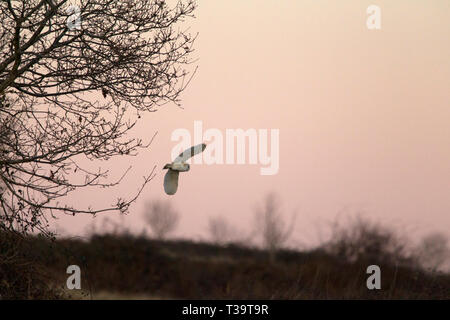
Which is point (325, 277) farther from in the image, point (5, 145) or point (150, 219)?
point (5, 145)

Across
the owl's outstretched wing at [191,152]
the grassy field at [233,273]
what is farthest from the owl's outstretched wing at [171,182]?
the grassy field at [233,273]

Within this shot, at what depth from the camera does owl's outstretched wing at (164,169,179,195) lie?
400 inches

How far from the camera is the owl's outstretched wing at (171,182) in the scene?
1016cm

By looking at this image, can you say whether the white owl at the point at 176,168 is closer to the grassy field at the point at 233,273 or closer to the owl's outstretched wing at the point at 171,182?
the owl's outstretched wing at the point at 171,182

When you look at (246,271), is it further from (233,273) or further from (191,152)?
(191,152)

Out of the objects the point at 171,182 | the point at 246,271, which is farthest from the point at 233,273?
the point at 171,182

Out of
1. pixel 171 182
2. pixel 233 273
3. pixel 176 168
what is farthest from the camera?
pixel 233 273

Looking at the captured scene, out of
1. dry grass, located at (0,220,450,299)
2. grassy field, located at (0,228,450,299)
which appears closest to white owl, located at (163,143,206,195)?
grassy field, located at (0,228,450,299)

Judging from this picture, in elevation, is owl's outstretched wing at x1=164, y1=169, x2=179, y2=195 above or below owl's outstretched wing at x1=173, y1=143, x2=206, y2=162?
below

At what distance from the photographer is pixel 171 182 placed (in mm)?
10195

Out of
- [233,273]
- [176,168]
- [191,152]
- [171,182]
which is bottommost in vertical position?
[233,273]

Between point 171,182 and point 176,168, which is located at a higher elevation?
point 176,168

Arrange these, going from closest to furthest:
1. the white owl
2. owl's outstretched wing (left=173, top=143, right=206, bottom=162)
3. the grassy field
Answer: the white owl
owl's outstretched wing (left=173, top=143, right=206, bottom=162)
the grassy field

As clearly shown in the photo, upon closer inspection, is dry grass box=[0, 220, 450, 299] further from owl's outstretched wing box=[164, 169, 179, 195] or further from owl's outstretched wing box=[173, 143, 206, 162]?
owl's outstretched wing box=[173, 143, 206, 162]
